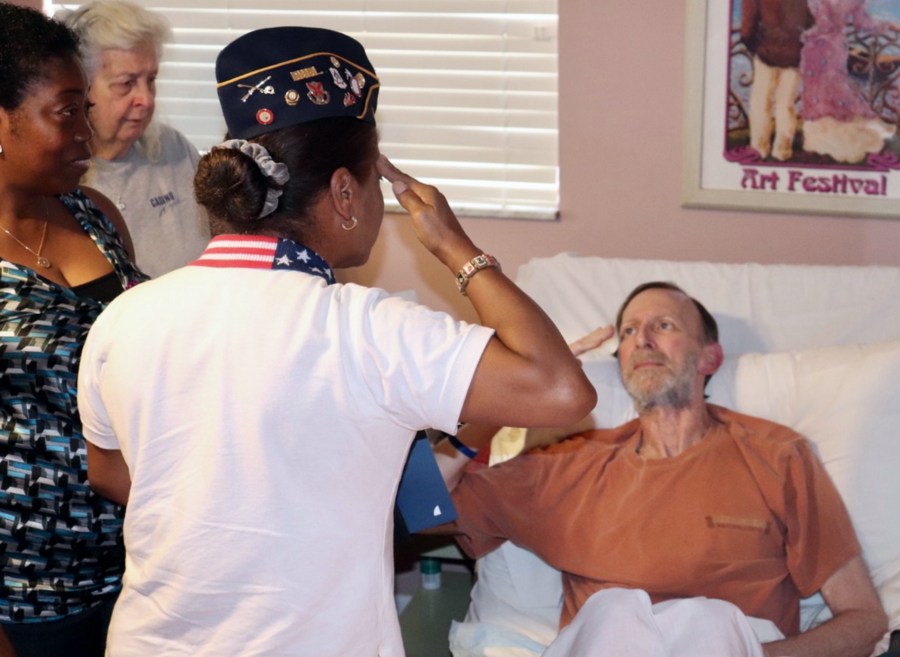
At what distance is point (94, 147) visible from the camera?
2555mm

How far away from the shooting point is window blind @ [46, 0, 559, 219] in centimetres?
297

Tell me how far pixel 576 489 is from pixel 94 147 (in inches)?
54.0

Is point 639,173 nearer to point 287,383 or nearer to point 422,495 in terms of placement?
point 422,495

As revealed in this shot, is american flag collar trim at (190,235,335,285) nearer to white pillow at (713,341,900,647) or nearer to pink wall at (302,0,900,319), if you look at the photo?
white pillow at (713,341,900,647)

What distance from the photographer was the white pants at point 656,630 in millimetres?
1870

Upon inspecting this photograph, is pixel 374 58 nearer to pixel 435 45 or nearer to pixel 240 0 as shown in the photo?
pixel 435 45

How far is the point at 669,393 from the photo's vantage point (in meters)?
2.46

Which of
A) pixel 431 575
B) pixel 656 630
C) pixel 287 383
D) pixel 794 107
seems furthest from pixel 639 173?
pixel 287 383

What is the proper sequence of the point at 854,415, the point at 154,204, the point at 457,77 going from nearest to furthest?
the point at 854,415 → the point at 154,204 → the point at 457,77

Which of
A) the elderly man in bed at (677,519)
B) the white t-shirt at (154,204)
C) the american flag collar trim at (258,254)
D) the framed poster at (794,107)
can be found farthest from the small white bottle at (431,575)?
the american flag collar trim at (258,254)

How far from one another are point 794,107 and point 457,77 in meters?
0.91

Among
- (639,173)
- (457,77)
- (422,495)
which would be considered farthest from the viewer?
(457,77)

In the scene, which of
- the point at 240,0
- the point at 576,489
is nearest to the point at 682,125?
the point at 576,489

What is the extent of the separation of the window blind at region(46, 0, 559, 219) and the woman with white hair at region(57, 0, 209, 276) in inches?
23.7
